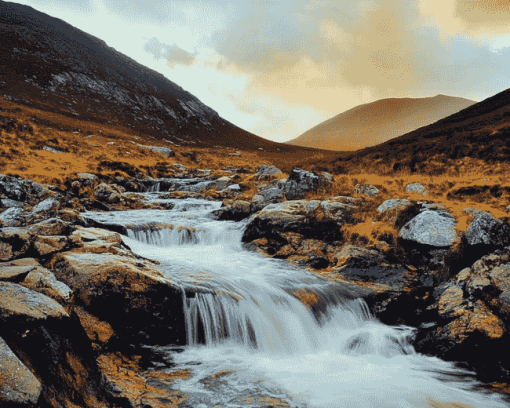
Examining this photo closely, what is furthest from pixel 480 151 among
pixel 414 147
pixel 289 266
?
pixel 289 266

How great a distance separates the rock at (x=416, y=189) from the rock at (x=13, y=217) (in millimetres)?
15855

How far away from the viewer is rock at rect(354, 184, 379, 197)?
1417 centimetres

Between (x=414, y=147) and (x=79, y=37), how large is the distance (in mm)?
88308

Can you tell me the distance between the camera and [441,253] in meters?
9.02

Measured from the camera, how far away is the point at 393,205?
457 inches

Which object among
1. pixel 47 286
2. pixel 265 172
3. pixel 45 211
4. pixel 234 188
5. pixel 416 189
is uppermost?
pixel 265 172

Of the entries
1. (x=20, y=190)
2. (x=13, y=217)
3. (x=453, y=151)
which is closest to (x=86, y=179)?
(x=20, y=190)

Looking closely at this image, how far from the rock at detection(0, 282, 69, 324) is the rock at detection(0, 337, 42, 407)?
20.2 inches

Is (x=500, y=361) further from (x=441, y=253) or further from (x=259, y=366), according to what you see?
(x=259, y=366)

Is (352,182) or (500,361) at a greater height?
(352,182)

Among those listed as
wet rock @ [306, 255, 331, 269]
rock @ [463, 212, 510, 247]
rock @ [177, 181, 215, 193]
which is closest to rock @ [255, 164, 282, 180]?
rock @ [177, 181, 215, 193]

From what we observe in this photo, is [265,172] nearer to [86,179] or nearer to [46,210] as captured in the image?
[86,179]

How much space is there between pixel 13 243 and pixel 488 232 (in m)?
11.1

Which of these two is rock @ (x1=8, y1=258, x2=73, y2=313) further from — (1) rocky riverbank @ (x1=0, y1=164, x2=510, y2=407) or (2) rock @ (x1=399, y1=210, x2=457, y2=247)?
(2) rock @ (x1=399, y1=210, x2=457, y2=247)
